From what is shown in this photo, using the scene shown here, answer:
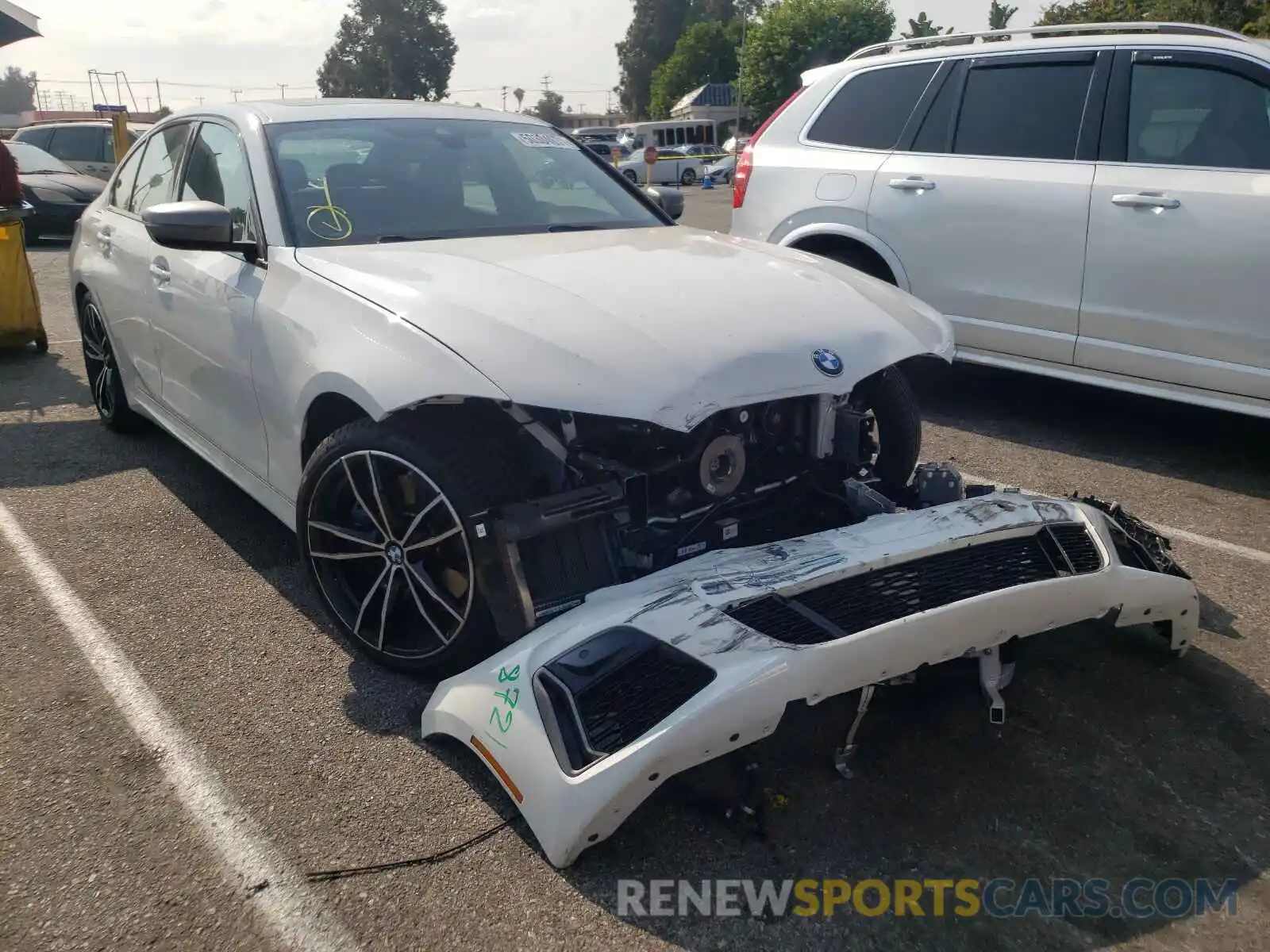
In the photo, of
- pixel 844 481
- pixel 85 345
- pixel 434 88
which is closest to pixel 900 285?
pixel 844 481

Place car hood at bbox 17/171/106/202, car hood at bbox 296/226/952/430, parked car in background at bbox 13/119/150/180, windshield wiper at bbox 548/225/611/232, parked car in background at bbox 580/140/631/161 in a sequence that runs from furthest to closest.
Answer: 1. parked car in background at bbox 580/140/631/161
2. parked car in background at bbox 13/119/150/180
3. car hood at bbox 17/171/106/202
4. windshield wiper at bbox 548/225/611/232
5. car hood at bbox 296/226/952/430

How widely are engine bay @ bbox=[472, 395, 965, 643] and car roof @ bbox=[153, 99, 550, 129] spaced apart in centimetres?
184

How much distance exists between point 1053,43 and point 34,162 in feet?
46.9

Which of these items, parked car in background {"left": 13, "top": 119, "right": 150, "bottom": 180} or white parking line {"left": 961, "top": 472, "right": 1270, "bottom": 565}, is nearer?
white parking line {"left": 961, "top": 472, "right": 1270, "bottom": 565}

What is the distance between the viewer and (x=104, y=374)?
5121mm

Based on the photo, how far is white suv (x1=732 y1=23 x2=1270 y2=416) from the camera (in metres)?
4.46

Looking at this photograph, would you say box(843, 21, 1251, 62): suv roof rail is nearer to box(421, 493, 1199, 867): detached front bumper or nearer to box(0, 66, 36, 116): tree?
box(421, 493, 1199, 867): detached front bumper

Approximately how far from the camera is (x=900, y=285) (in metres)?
5.53

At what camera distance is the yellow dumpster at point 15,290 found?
23.2 feet

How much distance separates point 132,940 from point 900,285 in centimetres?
471

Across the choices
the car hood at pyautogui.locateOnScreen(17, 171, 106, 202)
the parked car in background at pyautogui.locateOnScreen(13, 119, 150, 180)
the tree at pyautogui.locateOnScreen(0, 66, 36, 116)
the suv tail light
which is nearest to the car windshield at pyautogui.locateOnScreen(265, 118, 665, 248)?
the suv tail light

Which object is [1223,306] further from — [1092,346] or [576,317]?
[576,317]

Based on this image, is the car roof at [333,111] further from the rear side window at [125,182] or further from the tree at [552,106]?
the tree at [552,106]

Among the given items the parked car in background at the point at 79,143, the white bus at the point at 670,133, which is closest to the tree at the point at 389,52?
the white bus at the point at 670,133
